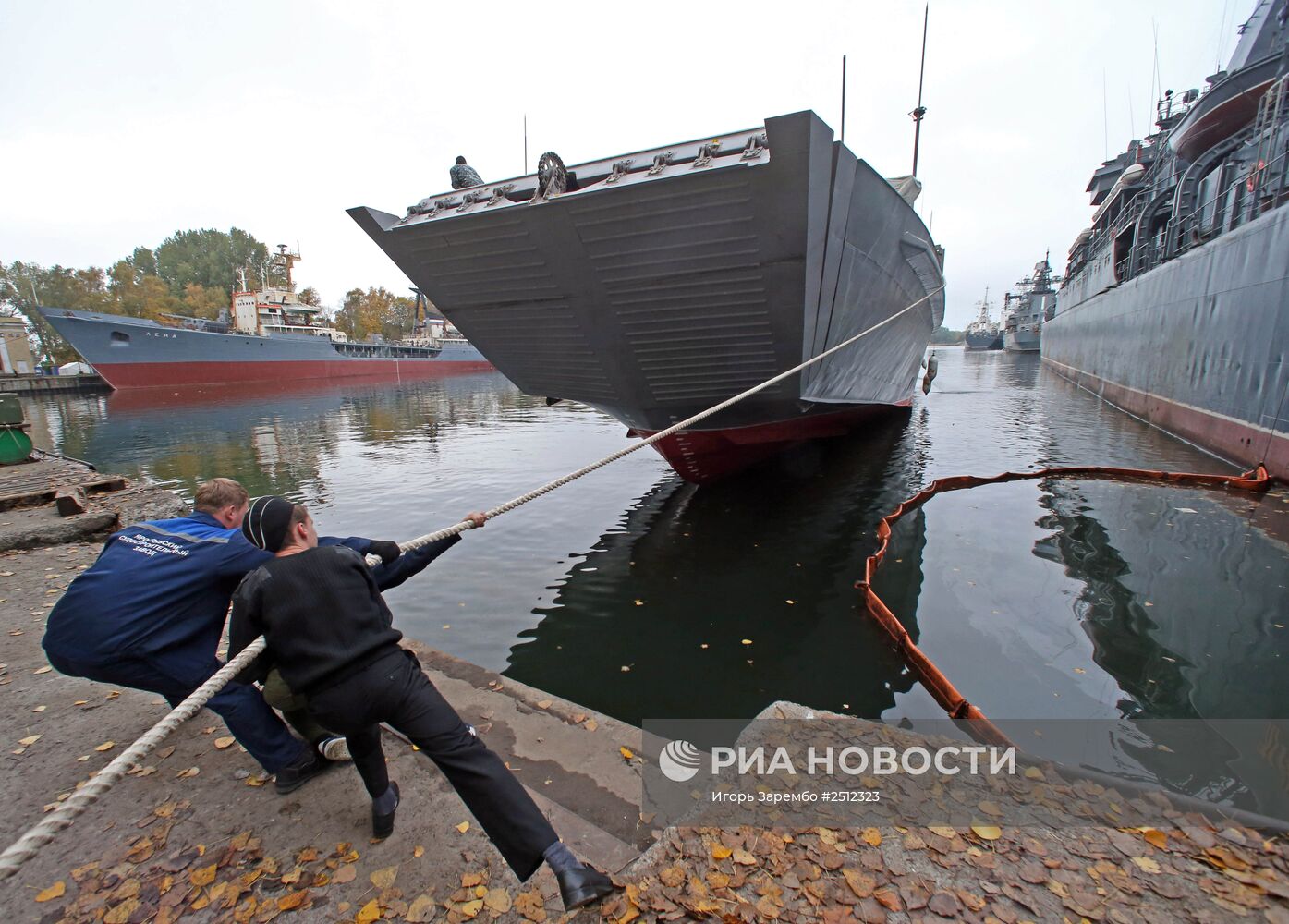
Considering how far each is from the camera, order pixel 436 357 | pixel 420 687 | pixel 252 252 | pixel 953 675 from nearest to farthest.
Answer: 1. pixel 420 687
2. pixel 953 675
3. pixel 436 357
4. pixel 252 252

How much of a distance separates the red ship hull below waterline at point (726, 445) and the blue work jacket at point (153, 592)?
6.95 m

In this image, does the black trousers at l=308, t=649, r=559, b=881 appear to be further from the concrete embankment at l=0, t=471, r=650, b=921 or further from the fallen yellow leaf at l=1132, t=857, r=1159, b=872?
the fallen yellow leaf at l=1132, t=857, r=1159, b=872

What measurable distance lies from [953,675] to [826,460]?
8.00m

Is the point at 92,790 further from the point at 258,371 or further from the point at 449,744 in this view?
the point at 258,371

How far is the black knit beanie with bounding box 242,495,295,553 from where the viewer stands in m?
2.12

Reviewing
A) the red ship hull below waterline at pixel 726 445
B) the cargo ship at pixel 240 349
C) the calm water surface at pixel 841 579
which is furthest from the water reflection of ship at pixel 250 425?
the red ship hull below waterline at pixel 726 445

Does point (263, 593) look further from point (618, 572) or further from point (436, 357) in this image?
point (436, 357)

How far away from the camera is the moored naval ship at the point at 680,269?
560 cm

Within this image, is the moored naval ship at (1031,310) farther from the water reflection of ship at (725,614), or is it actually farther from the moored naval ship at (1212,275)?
the water reflection of ship at (725,614)

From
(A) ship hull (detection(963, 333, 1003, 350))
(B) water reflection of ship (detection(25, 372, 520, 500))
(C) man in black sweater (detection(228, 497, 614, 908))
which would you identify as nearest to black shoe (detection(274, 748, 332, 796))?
(C) man in black sweater (detection(228, 497, 614, 908))

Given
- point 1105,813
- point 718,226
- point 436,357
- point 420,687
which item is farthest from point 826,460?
point 436,357

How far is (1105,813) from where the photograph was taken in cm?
233

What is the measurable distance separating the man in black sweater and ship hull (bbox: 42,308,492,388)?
3592 cm

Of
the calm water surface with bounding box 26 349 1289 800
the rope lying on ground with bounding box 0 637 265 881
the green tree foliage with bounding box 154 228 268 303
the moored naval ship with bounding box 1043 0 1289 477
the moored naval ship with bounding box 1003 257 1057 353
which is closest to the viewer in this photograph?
the rope lying on ground with bounding box 0 637 265 881
